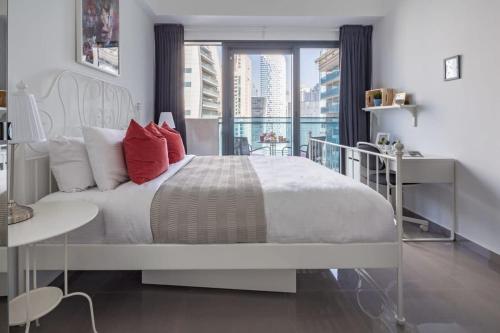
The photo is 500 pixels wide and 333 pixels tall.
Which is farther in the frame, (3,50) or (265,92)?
(265,92)

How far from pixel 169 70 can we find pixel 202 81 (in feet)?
1.56

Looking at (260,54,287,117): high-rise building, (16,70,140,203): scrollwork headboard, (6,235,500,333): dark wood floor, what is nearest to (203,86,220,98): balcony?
(260,54,287,117): high-rise building

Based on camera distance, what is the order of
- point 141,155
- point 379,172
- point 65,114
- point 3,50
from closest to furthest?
point 3,50, point 141,155, point 65,114, point 379,172

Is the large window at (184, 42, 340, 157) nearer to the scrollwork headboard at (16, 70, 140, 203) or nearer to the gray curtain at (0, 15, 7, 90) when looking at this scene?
the scrollwork headboard at (16, 70, 140, 203)

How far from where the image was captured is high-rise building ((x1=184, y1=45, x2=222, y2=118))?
488 centimetres

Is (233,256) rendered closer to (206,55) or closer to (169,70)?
(169,70)

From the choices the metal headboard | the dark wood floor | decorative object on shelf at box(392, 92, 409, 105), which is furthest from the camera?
decorative object on shelf at box(392, 92, 409, 105)

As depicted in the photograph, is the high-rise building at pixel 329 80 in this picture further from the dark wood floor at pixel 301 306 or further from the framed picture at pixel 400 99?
the dark wood floor at pixel 301 306

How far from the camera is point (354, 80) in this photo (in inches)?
188

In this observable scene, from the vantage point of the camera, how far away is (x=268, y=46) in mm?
4863

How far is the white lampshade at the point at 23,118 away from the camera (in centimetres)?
149

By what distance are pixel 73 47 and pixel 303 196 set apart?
1918 mm

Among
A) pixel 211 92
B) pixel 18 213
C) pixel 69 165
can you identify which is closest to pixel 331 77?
pixel 211 92

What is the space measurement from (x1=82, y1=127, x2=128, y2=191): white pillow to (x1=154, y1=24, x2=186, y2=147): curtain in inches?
105
